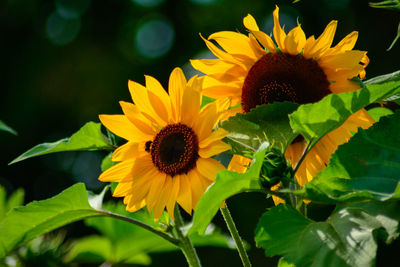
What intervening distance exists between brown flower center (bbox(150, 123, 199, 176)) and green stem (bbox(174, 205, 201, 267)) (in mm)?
63

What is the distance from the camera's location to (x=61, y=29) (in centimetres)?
486

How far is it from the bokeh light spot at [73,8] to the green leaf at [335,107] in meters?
4.84

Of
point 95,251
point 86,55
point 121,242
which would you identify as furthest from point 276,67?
point 86,55

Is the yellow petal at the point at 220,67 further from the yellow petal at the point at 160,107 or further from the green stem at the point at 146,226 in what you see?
the green stem at the point at 146,226

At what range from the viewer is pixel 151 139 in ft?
1.78

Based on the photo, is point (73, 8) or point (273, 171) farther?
point (73, 8)

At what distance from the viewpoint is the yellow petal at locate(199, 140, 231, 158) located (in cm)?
48

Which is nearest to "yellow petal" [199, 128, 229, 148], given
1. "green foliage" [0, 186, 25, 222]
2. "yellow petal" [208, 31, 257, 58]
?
"yellow petal" [208, 31, 257, 58]

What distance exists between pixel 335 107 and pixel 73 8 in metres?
4.94

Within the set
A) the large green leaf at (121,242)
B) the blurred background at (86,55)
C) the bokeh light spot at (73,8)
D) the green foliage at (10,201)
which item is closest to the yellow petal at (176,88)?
the large green leaf at (121,242)

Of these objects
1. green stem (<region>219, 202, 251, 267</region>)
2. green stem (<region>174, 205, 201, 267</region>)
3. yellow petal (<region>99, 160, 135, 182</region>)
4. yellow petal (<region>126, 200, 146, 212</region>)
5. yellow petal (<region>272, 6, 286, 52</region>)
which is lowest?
green stem (<region>174, 205, 201, 267</region>)

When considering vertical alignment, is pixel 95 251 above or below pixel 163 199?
below

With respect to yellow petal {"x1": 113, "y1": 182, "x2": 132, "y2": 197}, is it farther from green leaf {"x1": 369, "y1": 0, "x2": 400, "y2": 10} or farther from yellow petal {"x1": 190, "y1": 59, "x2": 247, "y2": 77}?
green leaf {"x1": 369, "y1": 0, "x2": 400, "y2": 10}

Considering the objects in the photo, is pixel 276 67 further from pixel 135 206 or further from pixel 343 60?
pixel 135 206
